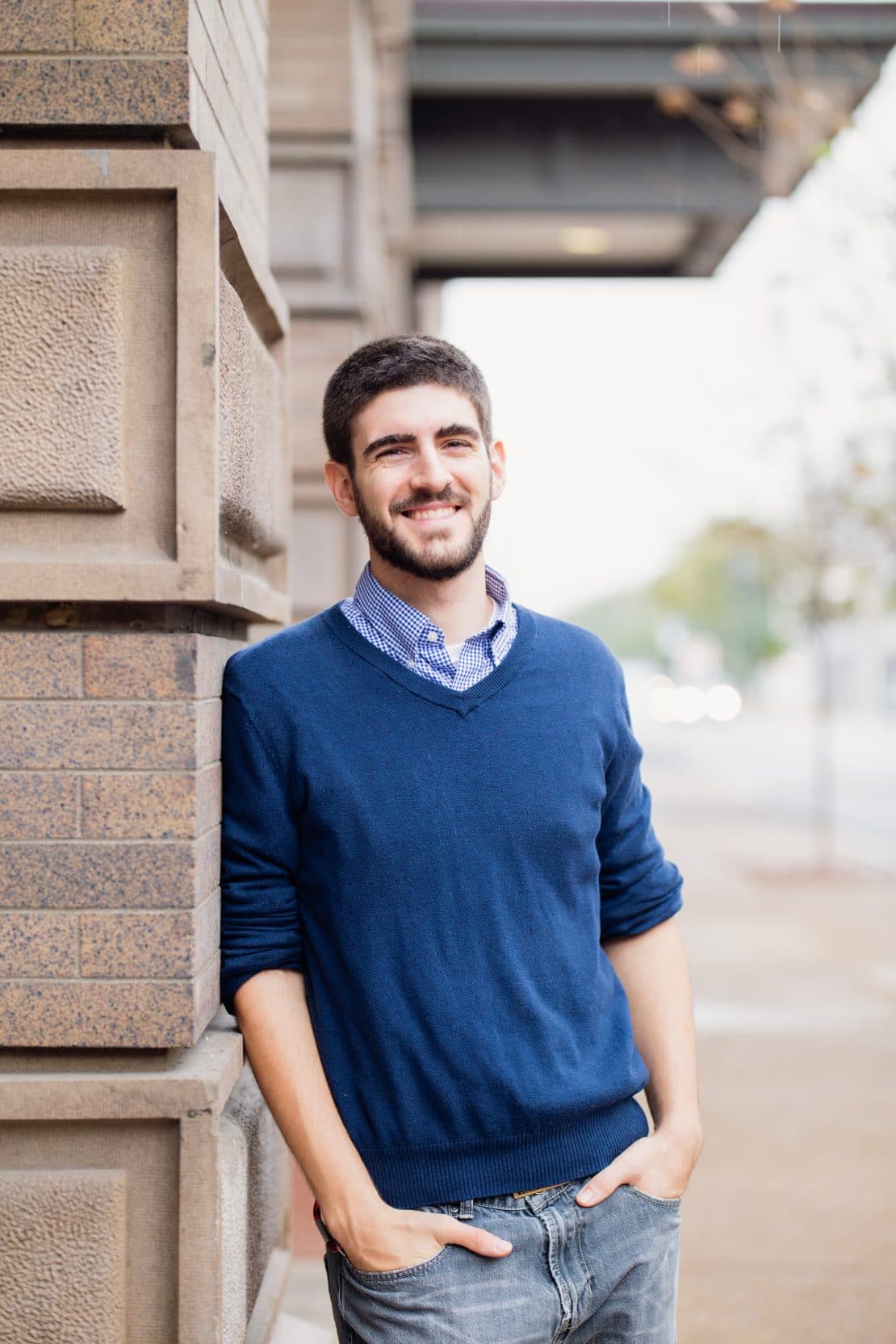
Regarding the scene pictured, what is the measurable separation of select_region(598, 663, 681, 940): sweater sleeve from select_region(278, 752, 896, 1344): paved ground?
3.08 feet

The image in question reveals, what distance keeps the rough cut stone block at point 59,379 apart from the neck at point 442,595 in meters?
0.55

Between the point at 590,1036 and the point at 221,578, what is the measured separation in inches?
35.2

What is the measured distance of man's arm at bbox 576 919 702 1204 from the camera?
2197 millimetres

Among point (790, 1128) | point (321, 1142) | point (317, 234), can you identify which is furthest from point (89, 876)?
point (790, 1128)

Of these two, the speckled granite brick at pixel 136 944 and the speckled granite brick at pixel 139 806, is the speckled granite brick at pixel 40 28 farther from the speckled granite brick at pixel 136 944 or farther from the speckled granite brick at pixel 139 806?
the speckled granite brick at pixel 136 944

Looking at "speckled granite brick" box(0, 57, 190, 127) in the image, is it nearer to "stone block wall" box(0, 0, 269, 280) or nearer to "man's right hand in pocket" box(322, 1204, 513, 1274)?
"stone block wall" box(0, 0, 269, 280)

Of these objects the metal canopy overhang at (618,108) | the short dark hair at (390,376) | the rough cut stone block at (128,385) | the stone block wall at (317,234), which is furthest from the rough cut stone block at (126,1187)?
the metal canopy overhang at (618,108)

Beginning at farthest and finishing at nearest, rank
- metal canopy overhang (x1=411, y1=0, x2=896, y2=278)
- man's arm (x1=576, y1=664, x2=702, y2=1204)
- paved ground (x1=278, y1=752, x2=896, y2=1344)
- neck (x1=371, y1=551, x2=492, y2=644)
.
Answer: metal canopy overhang (x1=411, y1=0, x2=896, y2=278), paved ground (x1=278, y1=752, x2=896, y2=1344), man's arm (x1=576, y1=664, x2=702, y2=1204), neck (x1=371, y1=551, x2=492, y2=644)

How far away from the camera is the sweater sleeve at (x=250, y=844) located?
2.01 m

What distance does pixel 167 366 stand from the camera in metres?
1.79

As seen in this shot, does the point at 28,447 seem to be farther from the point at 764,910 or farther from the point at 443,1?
the point at 764,910

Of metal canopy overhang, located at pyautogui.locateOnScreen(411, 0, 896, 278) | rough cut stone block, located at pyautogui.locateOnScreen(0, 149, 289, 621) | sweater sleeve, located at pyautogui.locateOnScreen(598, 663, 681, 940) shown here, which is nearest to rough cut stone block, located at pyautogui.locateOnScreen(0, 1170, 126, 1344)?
rough cut stone block, located at pyautogui.locateOnScreen(0, 149, 289, 621)

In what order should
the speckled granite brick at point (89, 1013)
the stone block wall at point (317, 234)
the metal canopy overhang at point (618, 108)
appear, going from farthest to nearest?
1. the metal canopy overhang at point (618, 108)
2. the stone block wall at point (317, 234)
3. the speckled granite brick at point (89, 1013)

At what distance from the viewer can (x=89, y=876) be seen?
1785 mm
